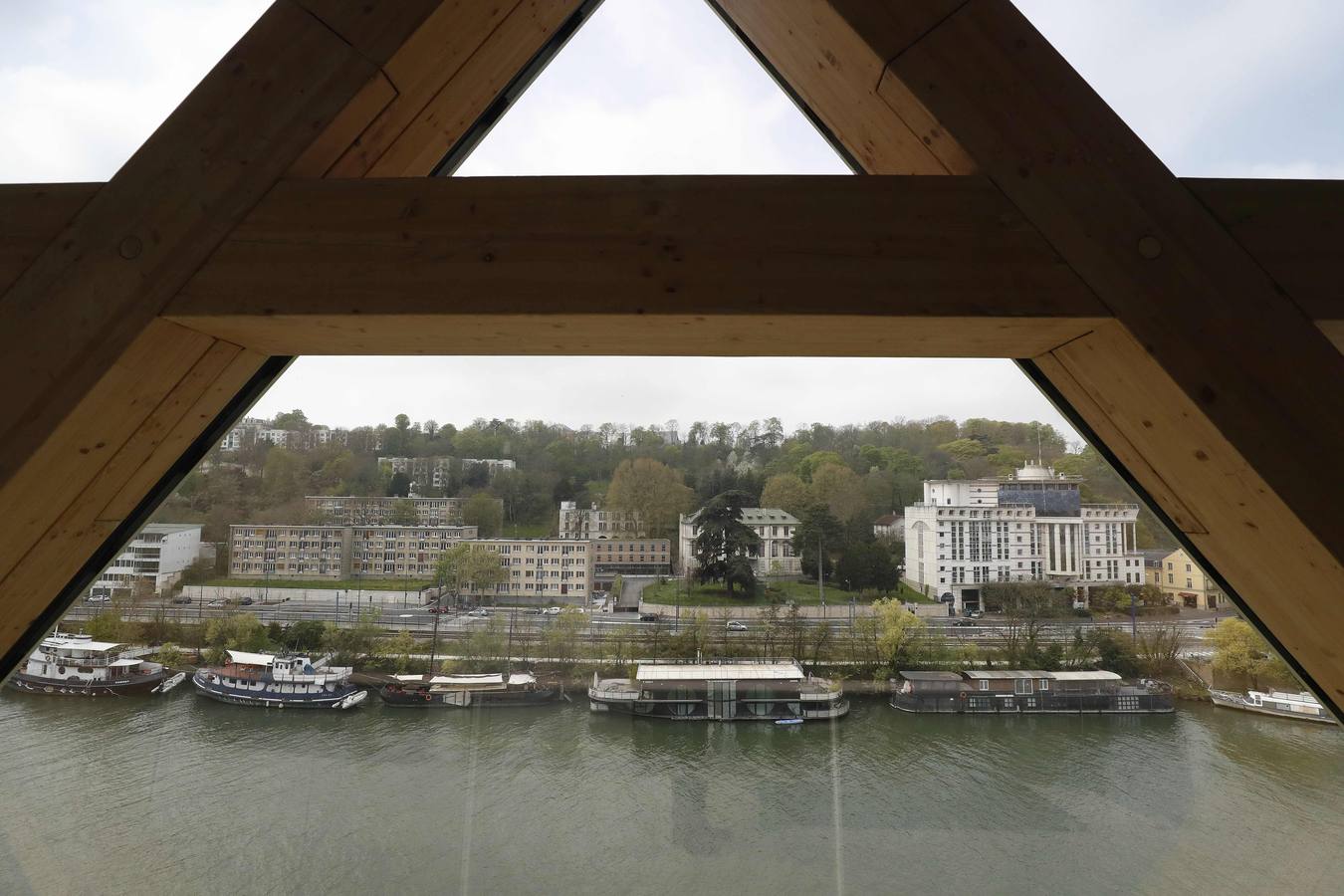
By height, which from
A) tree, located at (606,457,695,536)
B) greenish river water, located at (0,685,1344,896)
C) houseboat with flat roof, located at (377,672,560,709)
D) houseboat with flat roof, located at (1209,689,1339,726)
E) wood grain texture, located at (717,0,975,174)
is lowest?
greenish river water, located at (0,685,1344,896)

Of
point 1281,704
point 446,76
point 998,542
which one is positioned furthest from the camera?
point 998,542

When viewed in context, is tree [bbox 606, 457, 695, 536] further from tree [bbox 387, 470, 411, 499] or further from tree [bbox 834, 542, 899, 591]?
tree [bbox 387, 470, 411, 499]

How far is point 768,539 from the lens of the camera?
2686 millimetres

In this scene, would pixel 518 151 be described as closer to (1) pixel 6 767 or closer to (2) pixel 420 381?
(2) pixel 420 381

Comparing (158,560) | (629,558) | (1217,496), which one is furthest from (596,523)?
(1217,496)

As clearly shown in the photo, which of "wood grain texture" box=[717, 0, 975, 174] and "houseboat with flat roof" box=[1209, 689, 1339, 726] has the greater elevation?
"wood grain texture" box=[717, 0, 975, 174]

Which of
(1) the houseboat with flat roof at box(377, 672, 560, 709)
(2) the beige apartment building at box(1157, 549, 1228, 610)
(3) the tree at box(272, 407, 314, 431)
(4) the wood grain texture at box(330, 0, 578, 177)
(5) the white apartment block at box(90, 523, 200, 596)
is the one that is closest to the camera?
(4) the wood grain texture at box(330, 0, 578, 177)

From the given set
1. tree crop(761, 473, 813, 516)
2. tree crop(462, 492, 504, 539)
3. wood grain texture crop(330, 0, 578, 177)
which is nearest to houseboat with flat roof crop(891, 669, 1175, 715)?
tree crop(761, 473, 813, 516)

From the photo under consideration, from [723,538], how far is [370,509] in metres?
1.48

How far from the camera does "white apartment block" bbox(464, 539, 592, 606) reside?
9.06 feet

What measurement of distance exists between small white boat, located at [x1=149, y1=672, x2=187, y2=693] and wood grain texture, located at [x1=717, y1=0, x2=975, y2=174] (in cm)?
328

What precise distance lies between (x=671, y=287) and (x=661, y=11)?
1.79 m

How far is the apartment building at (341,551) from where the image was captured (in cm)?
275

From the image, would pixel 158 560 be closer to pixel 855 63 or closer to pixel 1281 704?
pixel 855 63
